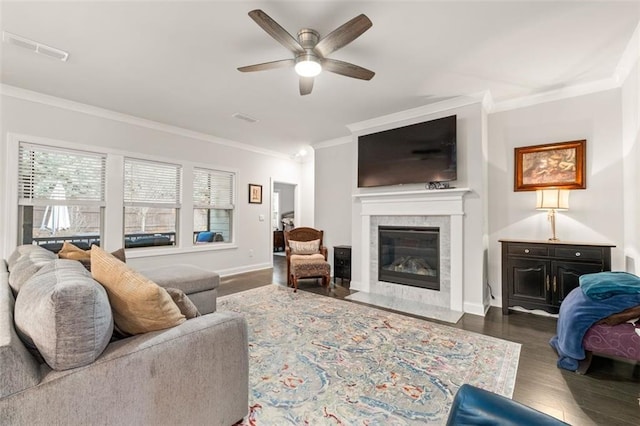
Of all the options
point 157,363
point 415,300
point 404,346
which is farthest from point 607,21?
point 157,363

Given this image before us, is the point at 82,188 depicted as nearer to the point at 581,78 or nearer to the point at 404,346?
the point at 404,346

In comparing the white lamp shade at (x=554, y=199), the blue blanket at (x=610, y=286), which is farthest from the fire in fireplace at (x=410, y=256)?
the blue blanket at (x=610, y=286)

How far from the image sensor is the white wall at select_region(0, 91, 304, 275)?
3488mm

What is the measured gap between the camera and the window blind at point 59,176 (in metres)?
3.53

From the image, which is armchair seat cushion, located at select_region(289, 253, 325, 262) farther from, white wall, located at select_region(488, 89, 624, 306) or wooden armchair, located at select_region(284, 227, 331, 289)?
white wall, located at select_region(488, 89, 624, 306)

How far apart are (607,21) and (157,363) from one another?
3.74 metres

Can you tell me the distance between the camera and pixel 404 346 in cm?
258

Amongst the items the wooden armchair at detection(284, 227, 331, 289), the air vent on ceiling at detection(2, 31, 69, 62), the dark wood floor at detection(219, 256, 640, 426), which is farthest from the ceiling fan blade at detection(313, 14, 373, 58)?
the wooden armchair at detection(284, 227, 331, 289)

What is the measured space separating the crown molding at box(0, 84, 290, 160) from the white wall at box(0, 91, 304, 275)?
1cm

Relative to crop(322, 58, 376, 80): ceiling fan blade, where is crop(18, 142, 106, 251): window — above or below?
below

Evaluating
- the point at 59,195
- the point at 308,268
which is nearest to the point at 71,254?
the point at 59,195

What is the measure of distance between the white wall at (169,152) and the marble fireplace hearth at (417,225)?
2.55m

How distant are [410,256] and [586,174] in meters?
2.24

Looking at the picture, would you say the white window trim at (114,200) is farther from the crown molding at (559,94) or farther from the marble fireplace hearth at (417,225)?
the crown molding at (559,94)
